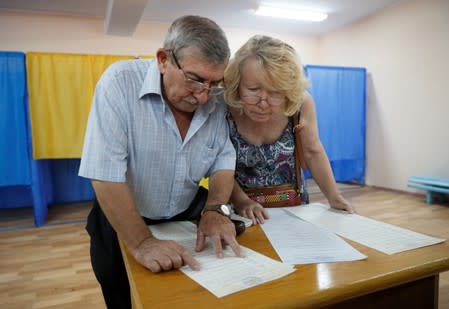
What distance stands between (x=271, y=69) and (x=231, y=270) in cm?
65

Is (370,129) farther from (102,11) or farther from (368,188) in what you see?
(102,11)

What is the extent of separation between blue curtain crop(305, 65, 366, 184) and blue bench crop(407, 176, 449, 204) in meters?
0.97

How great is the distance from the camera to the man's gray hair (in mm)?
827

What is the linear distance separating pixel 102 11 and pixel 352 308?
4.62 m

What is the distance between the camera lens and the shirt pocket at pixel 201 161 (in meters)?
0.99

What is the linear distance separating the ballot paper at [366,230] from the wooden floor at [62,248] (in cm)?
117

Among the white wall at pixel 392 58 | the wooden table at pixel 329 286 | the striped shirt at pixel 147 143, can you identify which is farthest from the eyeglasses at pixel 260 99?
the white wall at pixel 392 58

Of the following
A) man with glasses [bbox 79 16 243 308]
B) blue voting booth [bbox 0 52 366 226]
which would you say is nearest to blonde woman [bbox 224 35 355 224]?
man with glasses [bbox 79 16 243 308]

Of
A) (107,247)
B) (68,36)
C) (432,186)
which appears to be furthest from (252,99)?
(68,36)

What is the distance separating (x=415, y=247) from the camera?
76cm

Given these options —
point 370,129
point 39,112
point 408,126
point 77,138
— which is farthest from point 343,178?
point 39,112

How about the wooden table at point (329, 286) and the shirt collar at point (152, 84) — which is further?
the shirt collar at point (152, 84)

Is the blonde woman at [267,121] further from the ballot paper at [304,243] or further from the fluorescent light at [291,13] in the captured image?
the fluorescent light at [291,13]

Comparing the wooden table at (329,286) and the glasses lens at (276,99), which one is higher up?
the glasses lens at (276,99)
